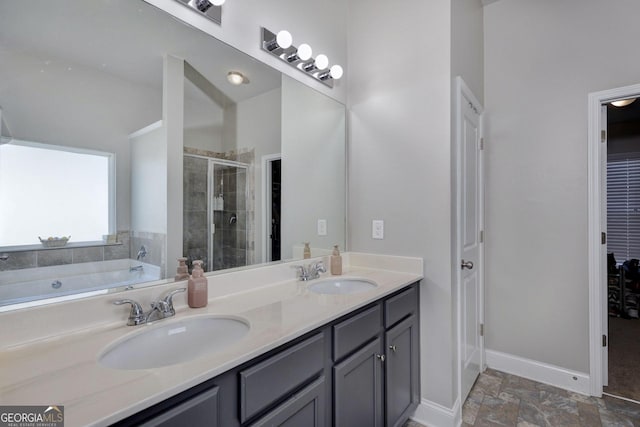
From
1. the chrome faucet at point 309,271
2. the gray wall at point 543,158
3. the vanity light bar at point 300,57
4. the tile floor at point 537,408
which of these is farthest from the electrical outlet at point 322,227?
the gray wall at point 543,158

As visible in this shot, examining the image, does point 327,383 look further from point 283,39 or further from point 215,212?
point 283,39

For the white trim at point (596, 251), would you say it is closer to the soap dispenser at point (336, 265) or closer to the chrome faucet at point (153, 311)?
the soap dispenser at point (336, 265)

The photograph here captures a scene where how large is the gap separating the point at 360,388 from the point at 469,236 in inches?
50.7

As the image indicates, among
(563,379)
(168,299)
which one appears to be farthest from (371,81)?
(563,379)

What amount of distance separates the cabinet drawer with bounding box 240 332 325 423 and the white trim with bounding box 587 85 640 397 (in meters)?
2.06

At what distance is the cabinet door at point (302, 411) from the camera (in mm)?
887

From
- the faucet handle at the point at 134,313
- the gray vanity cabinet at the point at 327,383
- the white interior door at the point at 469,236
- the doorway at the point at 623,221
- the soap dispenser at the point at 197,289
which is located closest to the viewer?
the gray vanity cabinet at the point at 327,383

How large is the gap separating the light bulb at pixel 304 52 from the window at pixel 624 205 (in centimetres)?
456

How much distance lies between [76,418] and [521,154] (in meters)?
2.78

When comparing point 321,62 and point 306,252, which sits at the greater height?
point 321,62

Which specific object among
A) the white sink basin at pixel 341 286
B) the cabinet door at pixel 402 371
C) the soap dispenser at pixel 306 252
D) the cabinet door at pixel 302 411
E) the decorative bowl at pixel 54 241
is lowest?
the cabinet door at pixel 402 371

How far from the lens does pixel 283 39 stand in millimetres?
1595

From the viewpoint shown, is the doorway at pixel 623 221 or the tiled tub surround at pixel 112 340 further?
the doorway at pixel 623 221

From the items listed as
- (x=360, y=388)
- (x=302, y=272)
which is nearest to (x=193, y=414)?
(x=360, y=388)
